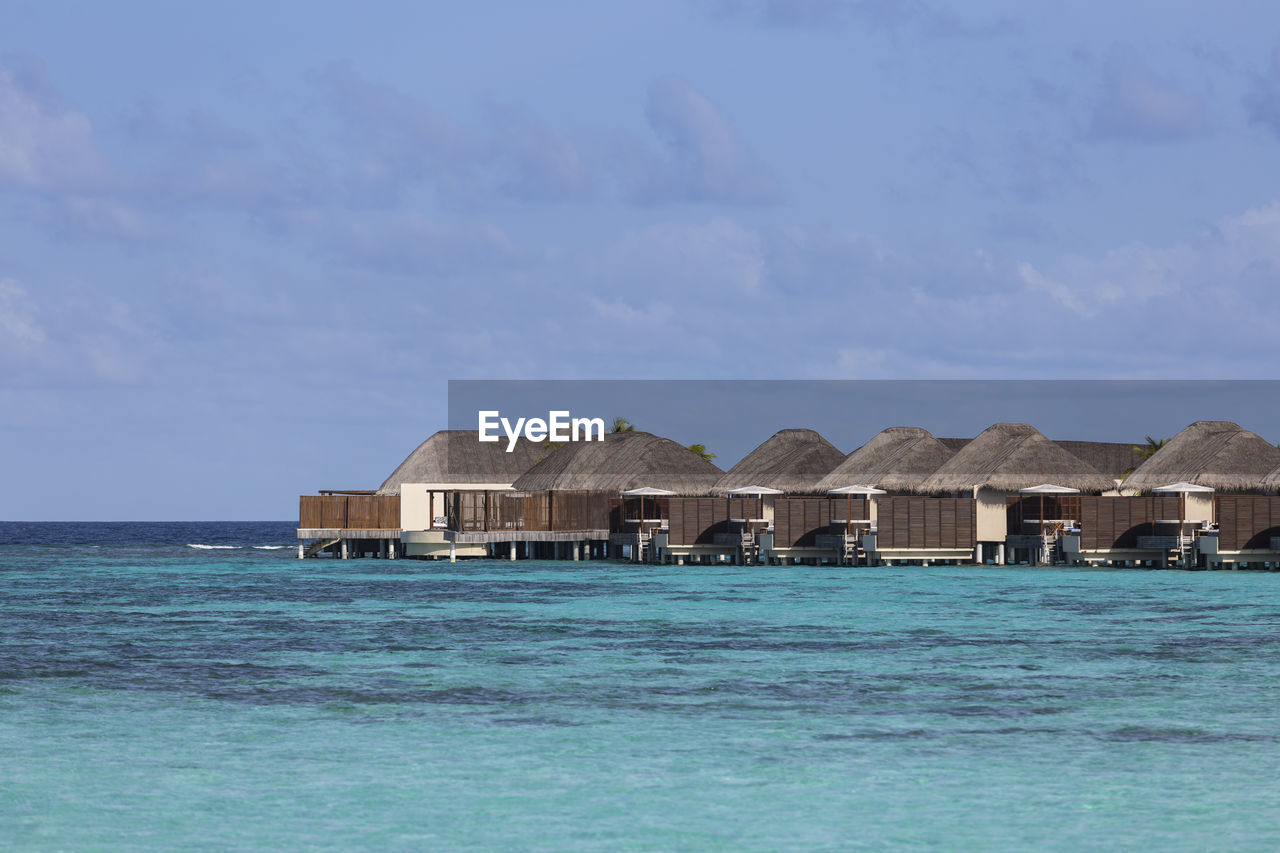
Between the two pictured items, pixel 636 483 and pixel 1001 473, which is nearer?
pixel 1001 473

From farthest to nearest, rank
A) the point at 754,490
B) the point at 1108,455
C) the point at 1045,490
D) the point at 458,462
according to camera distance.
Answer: the point at 1108,455, the point at 458,462, the point at 754,490, the point at 1045,490

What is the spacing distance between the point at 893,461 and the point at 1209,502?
43.8 ft

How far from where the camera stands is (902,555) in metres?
58.0

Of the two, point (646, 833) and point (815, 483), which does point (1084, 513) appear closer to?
point (815, 483)

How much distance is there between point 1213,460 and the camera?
57344 millimetres

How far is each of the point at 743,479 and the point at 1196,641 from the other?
4070cm

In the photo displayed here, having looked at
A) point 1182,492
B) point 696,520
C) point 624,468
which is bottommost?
point 696,520

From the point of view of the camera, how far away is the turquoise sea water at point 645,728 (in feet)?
44.1

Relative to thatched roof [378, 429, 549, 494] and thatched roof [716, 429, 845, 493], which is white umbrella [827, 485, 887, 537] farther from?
thatched roof [378, 429, 549, 494]

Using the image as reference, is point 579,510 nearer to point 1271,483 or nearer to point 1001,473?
point 1001,473

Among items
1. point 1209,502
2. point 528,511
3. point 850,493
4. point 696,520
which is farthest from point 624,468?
point 1209,502

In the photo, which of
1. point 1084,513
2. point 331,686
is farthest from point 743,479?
point 331,686

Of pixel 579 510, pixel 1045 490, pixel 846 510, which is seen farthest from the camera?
pixel 579 510

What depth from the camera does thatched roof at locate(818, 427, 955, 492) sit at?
63.4 meters
